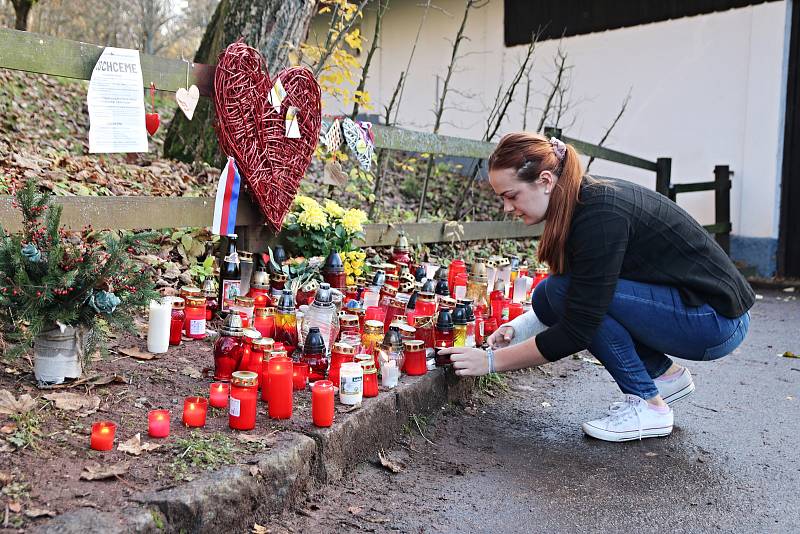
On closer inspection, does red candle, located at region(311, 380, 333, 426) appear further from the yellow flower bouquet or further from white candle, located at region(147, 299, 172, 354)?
the yellow flower bouquet

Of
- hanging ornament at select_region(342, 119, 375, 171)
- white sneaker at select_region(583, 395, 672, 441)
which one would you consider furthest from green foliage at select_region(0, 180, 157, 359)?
hanging ornament at select_region(342, 119, 375, 171)

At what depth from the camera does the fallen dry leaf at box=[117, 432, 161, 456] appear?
227 cm

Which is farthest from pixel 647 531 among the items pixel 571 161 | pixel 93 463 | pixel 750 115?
pixel 750 115

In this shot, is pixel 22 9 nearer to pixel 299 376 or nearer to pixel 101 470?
pixel 299 376

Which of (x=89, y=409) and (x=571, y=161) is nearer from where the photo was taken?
(x=89, y=409)

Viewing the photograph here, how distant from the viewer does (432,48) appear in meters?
11.4

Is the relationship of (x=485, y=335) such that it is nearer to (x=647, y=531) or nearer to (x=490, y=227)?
(x=647, y=531)

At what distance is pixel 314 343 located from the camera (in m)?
3.14

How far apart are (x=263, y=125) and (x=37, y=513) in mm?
2716

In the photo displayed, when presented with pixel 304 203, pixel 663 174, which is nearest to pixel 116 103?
pixel 304 203

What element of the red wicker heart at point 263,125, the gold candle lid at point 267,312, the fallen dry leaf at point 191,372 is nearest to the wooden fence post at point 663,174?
the red wicker heart at point 263,125

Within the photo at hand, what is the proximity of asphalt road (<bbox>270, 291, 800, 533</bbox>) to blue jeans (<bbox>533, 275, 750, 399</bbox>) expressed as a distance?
0.37 m

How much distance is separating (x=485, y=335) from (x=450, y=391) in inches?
28.7

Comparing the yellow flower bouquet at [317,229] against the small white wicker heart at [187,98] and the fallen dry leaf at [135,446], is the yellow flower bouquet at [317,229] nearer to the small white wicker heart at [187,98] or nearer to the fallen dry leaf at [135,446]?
the small white wicker heart at [187,98]
